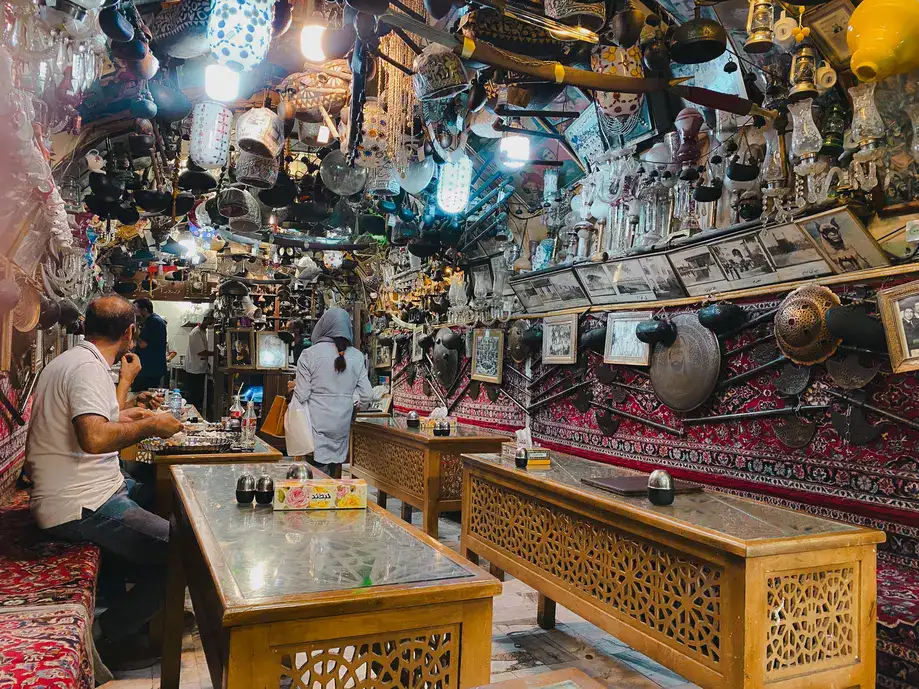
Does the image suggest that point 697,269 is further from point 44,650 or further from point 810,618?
point 44,650

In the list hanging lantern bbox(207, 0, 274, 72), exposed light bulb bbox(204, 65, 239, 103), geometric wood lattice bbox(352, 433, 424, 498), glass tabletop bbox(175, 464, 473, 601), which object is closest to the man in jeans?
glass tabletop bbox(175, 464, 473, 601)

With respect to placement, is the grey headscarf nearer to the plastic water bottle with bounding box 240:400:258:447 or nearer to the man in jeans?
the plastic water bottle with bounding box 240:400:258:447

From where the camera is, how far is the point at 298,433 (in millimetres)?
5621

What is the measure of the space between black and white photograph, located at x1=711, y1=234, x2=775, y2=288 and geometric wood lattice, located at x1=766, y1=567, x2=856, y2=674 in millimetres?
2666

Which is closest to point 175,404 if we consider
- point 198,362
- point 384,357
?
point 384,357

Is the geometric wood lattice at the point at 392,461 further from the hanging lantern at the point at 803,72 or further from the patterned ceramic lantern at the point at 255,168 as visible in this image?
the hanging lantern at the point at 803,72

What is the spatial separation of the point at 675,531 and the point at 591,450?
13.2 feet

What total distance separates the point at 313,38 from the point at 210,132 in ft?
3.88

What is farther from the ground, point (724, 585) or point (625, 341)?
point (625, 341)

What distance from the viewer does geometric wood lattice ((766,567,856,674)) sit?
2.50m

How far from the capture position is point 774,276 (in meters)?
4.74

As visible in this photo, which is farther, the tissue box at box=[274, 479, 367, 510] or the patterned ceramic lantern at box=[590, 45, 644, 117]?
the patterned ceramic lantern at box=[590, 45, 644, 117]

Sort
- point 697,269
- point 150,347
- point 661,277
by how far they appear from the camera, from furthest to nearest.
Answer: point 150,347 → point 661,277 → point 697,269

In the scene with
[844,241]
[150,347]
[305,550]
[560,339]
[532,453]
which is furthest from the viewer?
[150,347]
